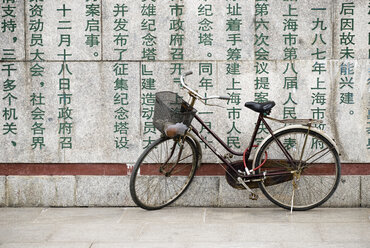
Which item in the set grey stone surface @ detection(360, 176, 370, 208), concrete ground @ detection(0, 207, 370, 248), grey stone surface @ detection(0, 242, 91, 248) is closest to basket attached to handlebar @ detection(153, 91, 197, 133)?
concrete ground @ detection(0, 207, 370, 248)

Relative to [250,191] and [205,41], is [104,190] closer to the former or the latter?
[250,191]

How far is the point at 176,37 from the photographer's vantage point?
5.98 metres

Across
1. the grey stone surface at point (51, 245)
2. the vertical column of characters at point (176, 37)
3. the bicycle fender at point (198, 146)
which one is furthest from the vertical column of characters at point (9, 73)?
the bicycle fender at point (198, 146)

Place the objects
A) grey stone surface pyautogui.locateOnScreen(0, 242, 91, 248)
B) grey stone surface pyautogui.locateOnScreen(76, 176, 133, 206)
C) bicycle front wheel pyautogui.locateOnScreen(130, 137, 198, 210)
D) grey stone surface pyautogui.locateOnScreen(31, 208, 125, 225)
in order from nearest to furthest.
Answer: grey stone surface pyautogui.locateOnScreen(0, 242, 91, 248)
grey stone surface pyautogui.locateOnScreen(31, 208, 125, 225)
bicycle front wheel pyautogui.locateOnScreen(130, 137, 198, 210)
grey stone surface pyautogui.locateOnScreen(76, 176, 133, 206)

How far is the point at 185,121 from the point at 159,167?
0.92 metres

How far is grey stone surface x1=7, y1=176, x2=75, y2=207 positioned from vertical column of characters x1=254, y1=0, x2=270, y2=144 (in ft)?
→ 8.88

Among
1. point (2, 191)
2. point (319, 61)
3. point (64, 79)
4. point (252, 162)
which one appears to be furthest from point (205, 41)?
point (2, 191)

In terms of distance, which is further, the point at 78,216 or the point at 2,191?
the point at 2,191

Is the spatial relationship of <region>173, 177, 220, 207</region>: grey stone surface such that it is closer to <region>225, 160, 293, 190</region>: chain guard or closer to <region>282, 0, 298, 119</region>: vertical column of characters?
<region>225, 160, 293, 190</region>: chain guard

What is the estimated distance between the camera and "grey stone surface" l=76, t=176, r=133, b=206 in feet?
20.0

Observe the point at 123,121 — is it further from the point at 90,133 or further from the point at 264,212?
the point at 264,212

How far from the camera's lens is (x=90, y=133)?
6094mm

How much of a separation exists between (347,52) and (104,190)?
3724 millimetres

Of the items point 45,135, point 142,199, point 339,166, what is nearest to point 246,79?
point 339,166
